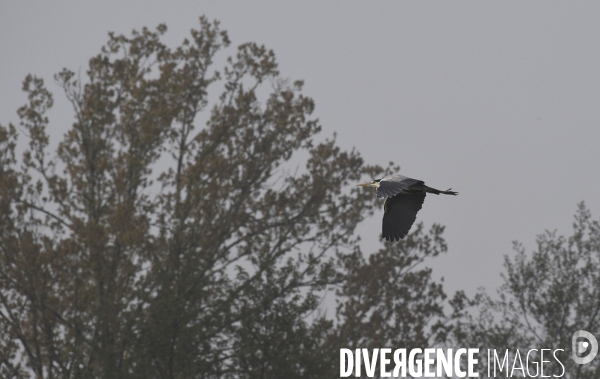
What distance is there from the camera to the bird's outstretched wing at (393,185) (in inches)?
491

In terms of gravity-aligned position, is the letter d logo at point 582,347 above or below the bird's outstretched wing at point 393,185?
above

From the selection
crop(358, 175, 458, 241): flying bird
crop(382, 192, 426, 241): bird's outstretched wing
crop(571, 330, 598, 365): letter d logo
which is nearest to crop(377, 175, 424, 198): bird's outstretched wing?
crop(358, 175, 458, 241): flying bird

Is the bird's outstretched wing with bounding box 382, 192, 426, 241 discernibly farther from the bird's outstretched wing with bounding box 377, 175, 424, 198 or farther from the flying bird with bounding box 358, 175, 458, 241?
the bird's outstretched wing with bounding box 377, 175, 424, 198

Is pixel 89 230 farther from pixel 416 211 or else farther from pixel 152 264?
pixel 416 211

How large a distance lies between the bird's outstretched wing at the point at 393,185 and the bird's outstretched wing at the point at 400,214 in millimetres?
667

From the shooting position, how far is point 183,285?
63.2 feet

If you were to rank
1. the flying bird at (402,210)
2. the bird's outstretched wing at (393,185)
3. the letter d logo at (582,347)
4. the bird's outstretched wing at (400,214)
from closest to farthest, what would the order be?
the bird's outstretched wing at (393,185) < the flying bird at (402,210) < the bird's outstretched wing at (400,214) < the letter d logo at (582,347)

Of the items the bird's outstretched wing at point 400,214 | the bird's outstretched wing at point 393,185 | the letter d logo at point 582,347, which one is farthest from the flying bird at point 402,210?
the letter d logo at point 582,347

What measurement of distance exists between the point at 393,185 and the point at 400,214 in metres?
1.47

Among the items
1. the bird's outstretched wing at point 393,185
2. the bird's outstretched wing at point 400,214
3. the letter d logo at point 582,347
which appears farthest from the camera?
the letter d logo at point 582,347

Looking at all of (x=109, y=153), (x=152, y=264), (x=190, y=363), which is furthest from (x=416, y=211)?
(x=109, y=153)

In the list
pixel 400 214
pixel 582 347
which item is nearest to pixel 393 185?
pixel 400 214

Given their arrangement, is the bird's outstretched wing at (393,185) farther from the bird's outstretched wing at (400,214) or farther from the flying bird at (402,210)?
the bird's outstretched wing at (400,214)

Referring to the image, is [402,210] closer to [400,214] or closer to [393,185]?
[400,214]
